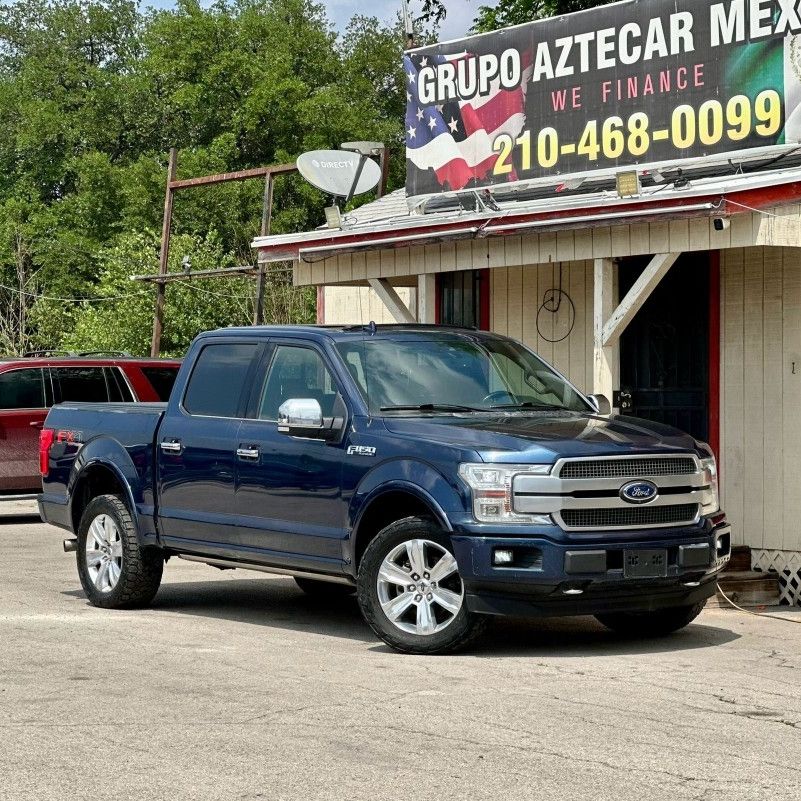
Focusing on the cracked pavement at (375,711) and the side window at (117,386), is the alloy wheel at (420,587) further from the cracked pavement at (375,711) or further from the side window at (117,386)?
the side window at (117,386)

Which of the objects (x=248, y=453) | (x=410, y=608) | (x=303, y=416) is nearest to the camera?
(x=410, y=608)

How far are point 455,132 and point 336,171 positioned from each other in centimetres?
238

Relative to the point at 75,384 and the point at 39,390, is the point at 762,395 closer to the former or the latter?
the point at 75,384

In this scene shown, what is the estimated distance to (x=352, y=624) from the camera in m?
10.5

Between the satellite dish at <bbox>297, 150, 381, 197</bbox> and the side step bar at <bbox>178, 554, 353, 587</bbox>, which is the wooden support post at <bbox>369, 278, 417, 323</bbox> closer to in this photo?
the satellite dish at <bbox>297, 150, 381, 197</bbox>

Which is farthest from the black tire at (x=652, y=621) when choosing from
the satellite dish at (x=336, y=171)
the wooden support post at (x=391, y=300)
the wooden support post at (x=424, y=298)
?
the satellite dish at (x=336, y=171)

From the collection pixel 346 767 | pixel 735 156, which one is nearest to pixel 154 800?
pixel 346 767

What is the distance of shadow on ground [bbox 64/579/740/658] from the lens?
9.45 meters

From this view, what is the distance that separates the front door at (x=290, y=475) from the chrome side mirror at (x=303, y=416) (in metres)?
0.14

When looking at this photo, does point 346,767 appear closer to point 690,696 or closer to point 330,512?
point 690,696

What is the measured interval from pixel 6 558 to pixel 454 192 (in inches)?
215

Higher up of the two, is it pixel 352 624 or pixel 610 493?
pixel 610 493

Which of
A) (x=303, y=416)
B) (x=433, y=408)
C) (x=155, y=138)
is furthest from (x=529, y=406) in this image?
(x=155, y=138)

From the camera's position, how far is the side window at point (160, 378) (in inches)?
746
